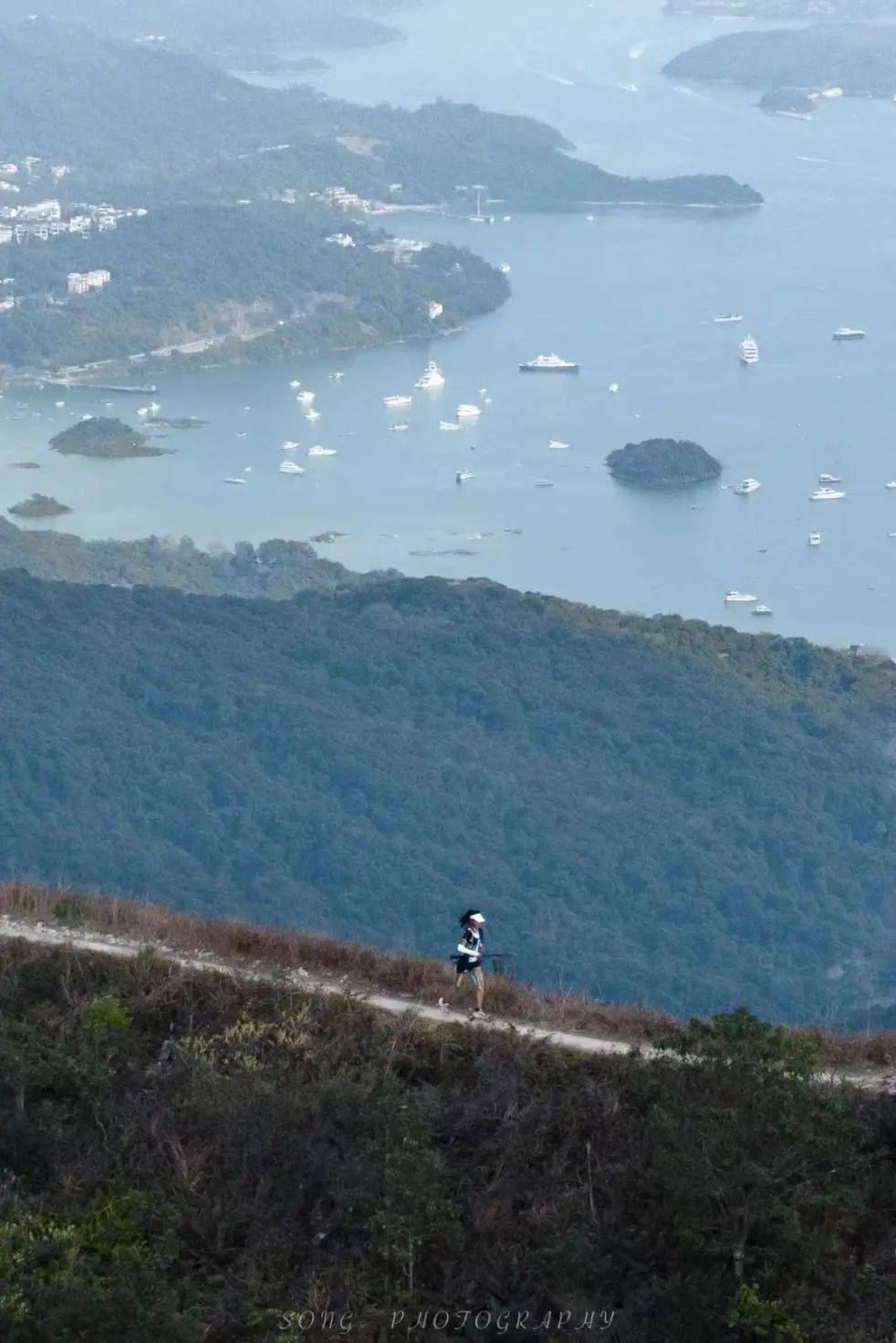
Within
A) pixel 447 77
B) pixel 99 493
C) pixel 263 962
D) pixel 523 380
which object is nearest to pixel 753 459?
pixel 523 380

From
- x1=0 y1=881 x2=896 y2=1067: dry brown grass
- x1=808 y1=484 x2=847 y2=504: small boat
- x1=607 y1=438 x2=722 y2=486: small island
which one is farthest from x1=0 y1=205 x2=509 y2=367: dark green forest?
x1=0 y1=881 x2=896 y2=1067: dry brown grass

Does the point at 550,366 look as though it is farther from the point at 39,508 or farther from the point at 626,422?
the point at 39,508

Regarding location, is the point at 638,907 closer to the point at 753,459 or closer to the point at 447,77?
the point at 753,459

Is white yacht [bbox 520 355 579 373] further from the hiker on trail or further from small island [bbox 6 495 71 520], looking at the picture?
the hiker on trail

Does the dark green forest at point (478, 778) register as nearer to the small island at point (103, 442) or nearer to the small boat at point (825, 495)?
the small boat at point (825, 495)

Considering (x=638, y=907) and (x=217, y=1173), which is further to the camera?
(x=638, y=907)

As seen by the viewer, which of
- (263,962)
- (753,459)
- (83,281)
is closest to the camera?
(263,962)

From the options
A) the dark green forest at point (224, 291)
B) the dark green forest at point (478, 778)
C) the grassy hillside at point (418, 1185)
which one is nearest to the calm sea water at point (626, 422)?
the dark green forest at point (224, 291)
